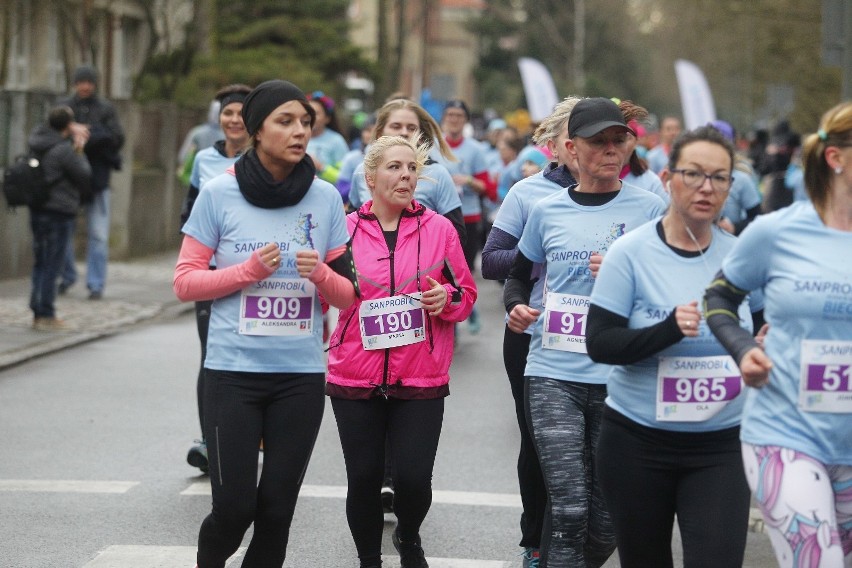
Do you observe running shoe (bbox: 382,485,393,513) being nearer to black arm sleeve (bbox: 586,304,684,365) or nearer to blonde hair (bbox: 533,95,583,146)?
blonde hair (bbox: 533,95,583,146)

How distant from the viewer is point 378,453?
6.11m

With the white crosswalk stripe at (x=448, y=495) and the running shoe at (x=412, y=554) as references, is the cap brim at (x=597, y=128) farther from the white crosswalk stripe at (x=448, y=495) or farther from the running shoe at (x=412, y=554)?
the white crosswalk stripe at (x=448, y=495)

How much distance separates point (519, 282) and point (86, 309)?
1050 centimetres

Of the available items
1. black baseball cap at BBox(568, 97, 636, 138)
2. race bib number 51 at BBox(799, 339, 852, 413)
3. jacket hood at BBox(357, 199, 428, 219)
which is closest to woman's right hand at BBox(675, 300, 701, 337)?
race bib number 51 at BBox(799, 339, 852, 413)

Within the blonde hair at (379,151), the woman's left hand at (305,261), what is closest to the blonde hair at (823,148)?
the woman's left hand at (305,261)

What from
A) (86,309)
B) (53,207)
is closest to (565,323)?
(53,207)

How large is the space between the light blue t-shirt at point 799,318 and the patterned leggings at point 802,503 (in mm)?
39

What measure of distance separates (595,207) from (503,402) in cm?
565

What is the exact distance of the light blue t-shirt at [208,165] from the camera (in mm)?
8299

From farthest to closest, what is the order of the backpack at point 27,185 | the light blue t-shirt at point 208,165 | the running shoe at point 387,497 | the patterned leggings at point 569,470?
the backpack at point 27,185
the light blue t-shirt at point 208,165
the running shoe at point 387,497
the patterned leggings at point 569,470

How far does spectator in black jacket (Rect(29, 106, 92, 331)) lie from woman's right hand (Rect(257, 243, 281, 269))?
909 cm

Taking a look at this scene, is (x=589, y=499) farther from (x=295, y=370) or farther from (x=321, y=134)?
(x=321, y=134)

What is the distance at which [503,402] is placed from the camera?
1138 centimetres

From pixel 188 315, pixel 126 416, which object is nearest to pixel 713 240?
pixel 126 416
